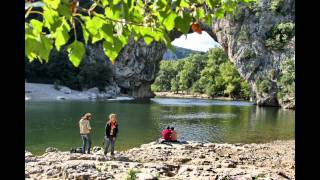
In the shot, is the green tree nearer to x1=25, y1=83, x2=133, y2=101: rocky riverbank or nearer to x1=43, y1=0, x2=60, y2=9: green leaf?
x1=43, y1=0, x2=60, y2=9: green leaf

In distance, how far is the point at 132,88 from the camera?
9169 centimetres

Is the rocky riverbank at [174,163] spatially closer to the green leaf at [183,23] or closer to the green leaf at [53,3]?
the green leaf at [183,23]

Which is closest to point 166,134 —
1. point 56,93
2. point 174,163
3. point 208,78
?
point 174,163

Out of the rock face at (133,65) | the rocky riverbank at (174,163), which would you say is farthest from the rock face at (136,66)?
the rocky riverbank at (174,163)

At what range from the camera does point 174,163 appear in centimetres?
1435

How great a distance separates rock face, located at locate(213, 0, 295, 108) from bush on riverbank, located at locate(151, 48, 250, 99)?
82.8 ft

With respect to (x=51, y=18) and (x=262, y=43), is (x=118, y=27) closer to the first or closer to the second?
(x=51, y=18)

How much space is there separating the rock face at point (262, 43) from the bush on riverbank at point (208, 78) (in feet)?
82.8

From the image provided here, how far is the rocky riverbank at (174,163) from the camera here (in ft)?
33.2

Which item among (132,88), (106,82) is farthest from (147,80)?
(106,82)

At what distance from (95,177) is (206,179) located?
9.06 feet

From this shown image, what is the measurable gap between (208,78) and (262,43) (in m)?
44.3

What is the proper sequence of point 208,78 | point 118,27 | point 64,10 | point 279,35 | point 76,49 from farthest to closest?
point 208,78 < point 279,35 < point 118,27 < point 76,49 < point 64,10
